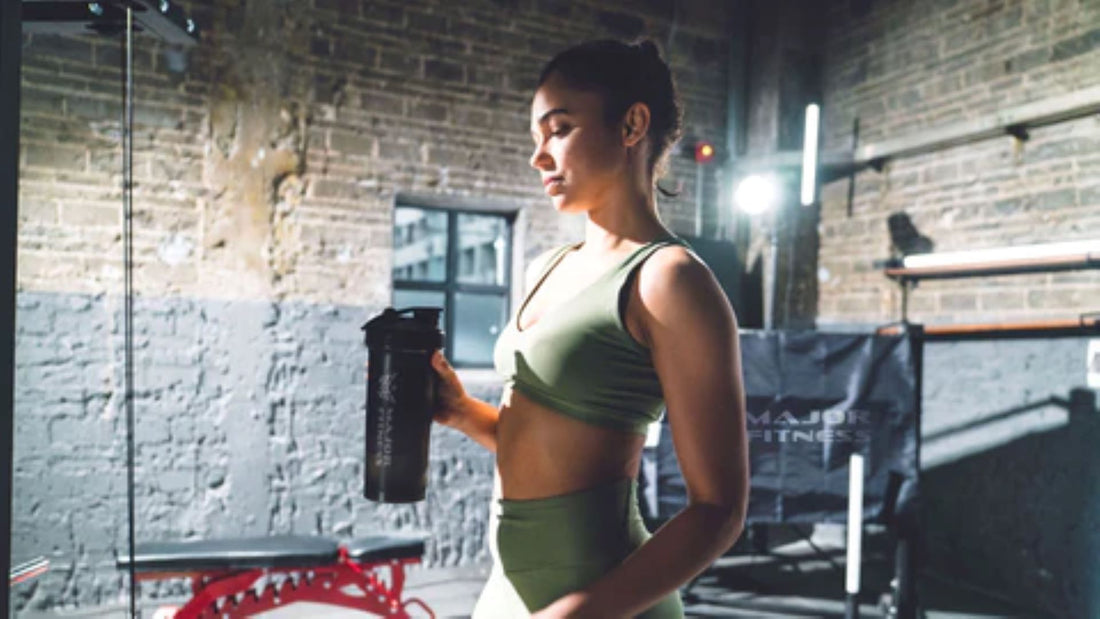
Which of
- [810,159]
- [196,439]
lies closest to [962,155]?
[810,159]

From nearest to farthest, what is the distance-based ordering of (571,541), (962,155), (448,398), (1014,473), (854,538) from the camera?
(571,541), (448,398), (854,538), (1014,473), (962,155)

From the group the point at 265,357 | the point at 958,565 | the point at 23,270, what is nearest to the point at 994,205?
the point at 958,565

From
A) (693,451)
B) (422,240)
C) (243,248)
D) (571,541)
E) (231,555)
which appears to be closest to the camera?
(693,451)

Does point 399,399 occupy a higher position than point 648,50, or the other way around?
point 648,50

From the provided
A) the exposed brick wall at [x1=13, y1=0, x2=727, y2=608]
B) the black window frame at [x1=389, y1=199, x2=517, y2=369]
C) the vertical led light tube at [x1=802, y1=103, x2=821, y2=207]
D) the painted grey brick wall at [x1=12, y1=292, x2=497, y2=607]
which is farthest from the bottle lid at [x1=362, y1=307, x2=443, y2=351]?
the vertical led light tube at [x1=802, y1=103, x2=821, y2=207]

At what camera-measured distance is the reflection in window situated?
5.25 m

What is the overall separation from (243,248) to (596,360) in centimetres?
402

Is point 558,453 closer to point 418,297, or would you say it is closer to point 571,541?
point 571,541

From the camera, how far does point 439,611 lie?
4230 mm

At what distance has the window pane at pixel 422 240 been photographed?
208 inches

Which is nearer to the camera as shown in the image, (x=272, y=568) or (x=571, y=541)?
(x=571, y=541)

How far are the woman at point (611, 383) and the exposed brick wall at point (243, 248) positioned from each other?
3736 millimetres

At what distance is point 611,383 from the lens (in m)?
1.05

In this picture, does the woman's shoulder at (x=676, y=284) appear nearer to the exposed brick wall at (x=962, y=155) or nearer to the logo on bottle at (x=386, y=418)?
the logo on bottle at (x=386, y=418)
